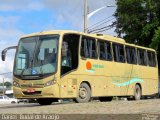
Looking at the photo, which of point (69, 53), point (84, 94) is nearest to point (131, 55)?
point (84, 94)

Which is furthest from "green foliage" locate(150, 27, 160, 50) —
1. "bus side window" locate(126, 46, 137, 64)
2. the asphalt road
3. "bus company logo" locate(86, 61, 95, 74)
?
the asphalt road

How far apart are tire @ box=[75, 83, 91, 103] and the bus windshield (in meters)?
2.01

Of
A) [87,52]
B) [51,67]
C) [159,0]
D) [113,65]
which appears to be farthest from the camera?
[159,0]

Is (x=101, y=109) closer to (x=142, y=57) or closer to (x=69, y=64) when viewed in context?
(x=69, y=64)

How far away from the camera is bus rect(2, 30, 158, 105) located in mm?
20516

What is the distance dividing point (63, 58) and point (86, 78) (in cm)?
191

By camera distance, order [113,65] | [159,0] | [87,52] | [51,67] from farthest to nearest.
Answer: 1. [159,0]
2. [113,65]
3. [87,52]
4. [51,67]

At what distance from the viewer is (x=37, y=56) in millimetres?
20766

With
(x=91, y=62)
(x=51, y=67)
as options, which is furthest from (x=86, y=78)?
(x=51, y=67)

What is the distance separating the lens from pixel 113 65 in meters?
24.4

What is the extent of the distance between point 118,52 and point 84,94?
401 cm

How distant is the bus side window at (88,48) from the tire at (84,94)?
137cm

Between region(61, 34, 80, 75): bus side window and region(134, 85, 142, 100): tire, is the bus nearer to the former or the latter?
region(61, 34, 80, 75): bus side window

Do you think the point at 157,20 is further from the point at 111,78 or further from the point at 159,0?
the point at 111,78
